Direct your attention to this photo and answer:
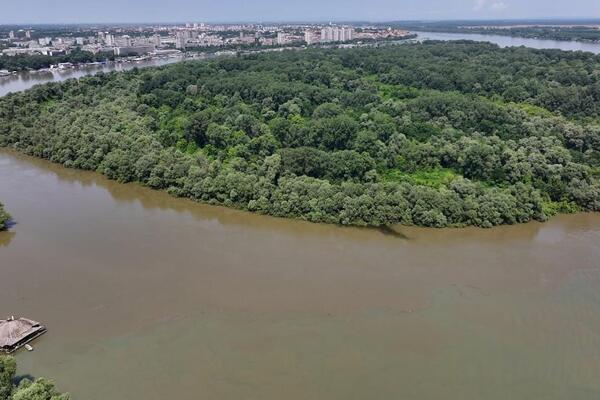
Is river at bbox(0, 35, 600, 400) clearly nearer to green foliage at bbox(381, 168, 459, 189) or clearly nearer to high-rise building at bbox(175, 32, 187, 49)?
green foliage at bbox(381, 168, 459, 189)

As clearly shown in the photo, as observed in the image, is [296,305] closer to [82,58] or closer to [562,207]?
[562,207]

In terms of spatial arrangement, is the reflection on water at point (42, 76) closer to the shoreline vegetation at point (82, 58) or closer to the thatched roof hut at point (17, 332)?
the shoreline vegetation at point (82, 58)

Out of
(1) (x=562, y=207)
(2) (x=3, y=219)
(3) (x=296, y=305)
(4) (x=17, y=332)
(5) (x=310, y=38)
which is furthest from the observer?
(5) (x=310, y=38)

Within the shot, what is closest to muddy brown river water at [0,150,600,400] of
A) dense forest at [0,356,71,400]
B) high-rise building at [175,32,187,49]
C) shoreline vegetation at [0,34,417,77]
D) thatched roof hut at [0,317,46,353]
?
thatched roof hut at [0,317,46,353]

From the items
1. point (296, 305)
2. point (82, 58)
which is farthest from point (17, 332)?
point (82, 58)

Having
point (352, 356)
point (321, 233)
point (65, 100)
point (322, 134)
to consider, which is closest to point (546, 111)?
point (322, 134)

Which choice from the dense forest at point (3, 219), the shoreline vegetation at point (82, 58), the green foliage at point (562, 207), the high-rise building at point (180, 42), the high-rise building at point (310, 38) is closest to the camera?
the dense forest at point (3, 219)

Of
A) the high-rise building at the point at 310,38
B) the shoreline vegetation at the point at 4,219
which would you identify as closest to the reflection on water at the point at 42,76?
the high-rise building at the point at 310,38
